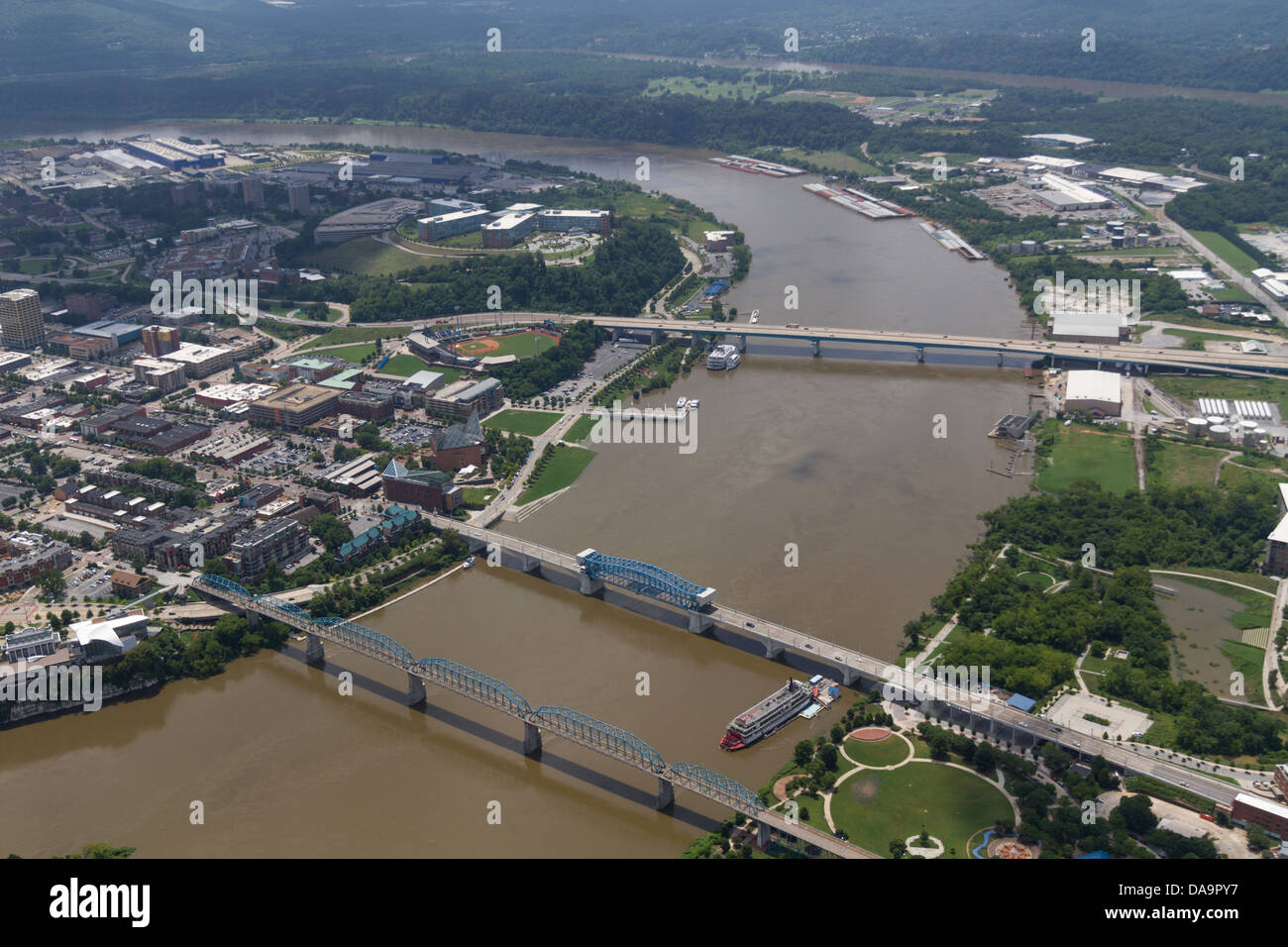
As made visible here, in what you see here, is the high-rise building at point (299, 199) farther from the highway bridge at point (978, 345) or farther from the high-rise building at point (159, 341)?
the highway bridge at point (978, 345)

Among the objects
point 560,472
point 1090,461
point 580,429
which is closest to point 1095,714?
point 1090,461

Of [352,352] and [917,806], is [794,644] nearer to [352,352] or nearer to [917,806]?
[917,806]

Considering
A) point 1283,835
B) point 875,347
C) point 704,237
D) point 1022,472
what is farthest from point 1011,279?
point 1283,835

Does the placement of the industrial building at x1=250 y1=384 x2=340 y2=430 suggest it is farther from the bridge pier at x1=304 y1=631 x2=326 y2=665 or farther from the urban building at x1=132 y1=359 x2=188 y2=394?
the bridge pier at x1=304 y1=631 x2=326 y2=665

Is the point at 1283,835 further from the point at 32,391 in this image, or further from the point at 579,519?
the point at 32,391

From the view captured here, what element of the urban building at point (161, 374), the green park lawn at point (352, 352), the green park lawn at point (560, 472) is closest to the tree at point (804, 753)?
the green park lawn at point (560, 472)

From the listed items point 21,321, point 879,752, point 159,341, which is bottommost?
point 879,752
